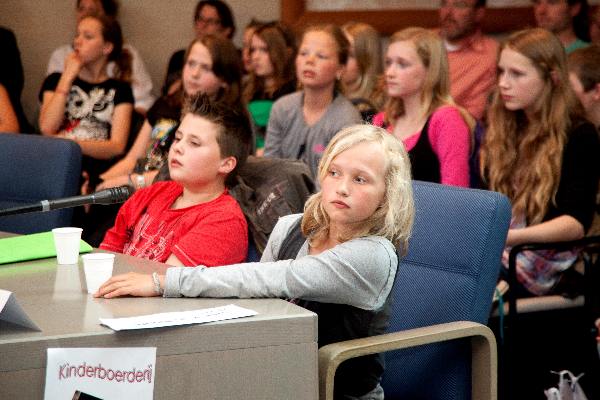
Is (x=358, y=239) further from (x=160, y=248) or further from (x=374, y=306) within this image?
(x=160, y=248)

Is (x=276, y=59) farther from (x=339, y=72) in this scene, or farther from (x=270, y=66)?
(x=339, y=72)

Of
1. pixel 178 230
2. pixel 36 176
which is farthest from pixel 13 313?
pixel 36 176

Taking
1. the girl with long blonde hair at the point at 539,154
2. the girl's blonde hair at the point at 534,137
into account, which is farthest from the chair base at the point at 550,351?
the girl's blonde hair at the point at 534,137

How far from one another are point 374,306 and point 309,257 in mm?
157

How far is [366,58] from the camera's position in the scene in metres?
4.51

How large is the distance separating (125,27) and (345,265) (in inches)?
168

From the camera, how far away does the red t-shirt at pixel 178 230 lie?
2430 mm

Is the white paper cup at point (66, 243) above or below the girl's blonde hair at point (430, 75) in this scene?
below

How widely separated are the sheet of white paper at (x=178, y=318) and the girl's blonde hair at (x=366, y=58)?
266 centimetres

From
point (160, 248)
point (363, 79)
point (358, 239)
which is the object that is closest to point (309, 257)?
point (358, 239)

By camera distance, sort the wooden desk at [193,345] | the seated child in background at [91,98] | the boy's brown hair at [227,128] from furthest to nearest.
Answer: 1. the seated child in background at [91,98]
2. the boy's brown hair at [227,128]
3. the wooden desk at [193,345]

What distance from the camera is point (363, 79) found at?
4.41 metres

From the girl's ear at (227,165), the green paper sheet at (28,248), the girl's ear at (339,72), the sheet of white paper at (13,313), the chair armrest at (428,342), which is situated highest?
the girl's ear at (339,72)

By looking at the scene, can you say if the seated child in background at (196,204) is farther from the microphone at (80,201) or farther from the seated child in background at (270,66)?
the seated child in background at (270,66)
